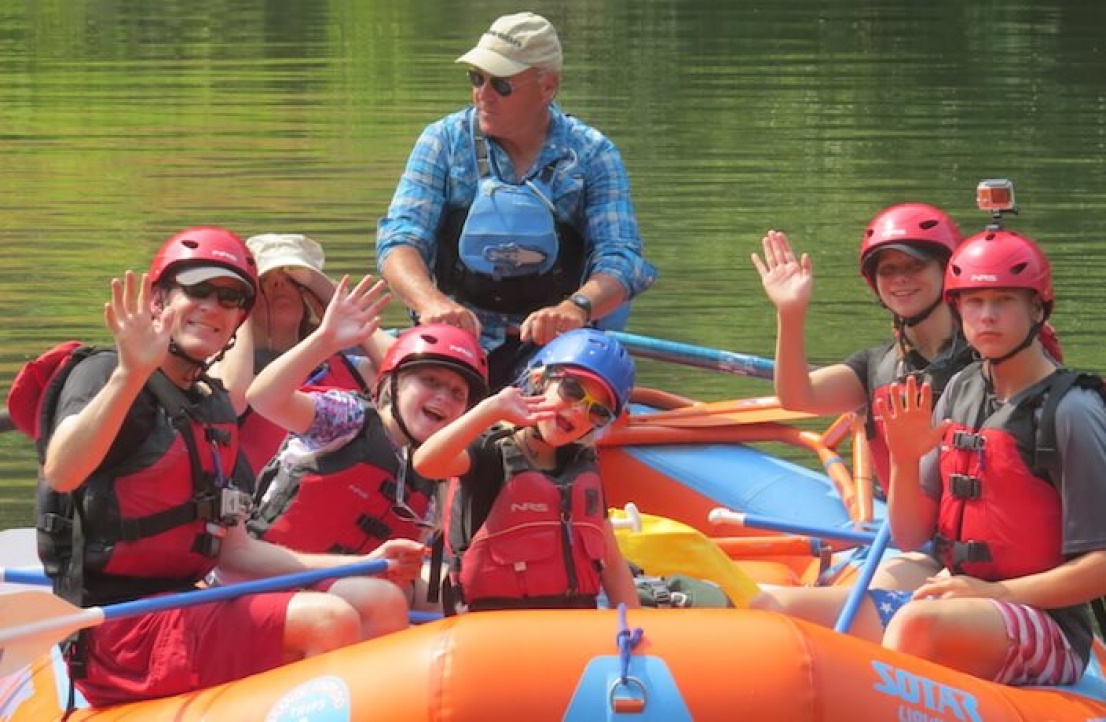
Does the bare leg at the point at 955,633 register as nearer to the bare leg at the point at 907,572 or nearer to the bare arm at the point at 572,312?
the bare leg at the point at 907,572

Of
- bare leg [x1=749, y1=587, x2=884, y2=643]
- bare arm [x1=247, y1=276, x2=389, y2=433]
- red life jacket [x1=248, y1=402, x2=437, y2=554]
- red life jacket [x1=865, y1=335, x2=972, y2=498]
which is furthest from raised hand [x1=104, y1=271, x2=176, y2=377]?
red life jacket [x1=865, y1=335, x2=972, y2=498]

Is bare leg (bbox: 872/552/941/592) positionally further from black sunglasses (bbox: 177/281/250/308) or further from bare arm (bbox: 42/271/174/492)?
bare arm (bbox: 42/271/174/492)

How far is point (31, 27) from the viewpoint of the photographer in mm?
27484

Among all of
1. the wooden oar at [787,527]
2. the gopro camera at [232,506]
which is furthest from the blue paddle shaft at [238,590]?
the wooden oar at [787,527]

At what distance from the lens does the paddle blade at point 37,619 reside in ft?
16.0

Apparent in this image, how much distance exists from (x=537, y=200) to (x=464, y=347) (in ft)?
5.52

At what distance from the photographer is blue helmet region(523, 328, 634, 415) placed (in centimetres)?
523

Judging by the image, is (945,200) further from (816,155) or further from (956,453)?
(956,453)

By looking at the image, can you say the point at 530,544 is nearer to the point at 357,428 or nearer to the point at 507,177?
the point at 357,428

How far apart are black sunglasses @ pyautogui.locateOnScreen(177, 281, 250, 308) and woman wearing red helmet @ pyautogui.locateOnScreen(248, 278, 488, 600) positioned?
8.8 inches

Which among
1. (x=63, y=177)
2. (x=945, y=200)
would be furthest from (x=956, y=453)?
(x=63, y=177)

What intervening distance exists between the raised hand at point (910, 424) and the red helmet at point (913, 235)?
2.46ft

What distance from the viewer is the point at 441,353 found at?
18.0ft

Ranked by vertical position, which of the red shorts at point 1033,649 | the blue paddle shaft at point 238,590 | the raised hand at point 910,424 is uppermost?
the raised hand at point 910,424
